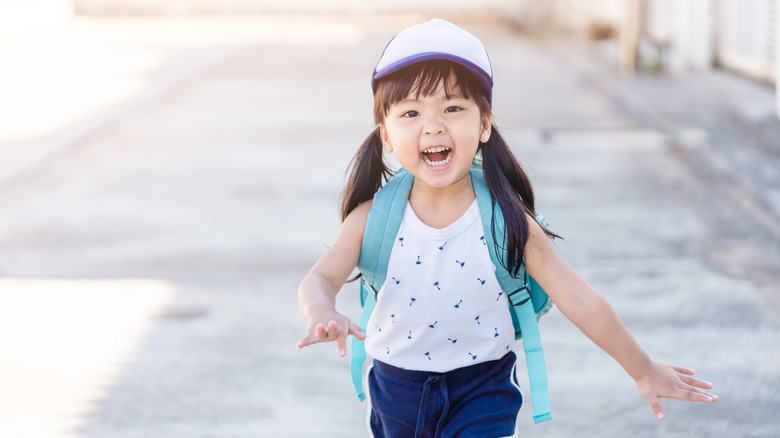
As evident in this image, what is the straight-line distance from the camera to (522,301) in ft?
7.75

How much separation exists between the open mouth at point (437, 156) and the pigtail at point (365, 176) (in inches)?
8.3

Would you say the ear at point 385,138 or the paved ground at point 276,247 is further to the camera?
the paved ground at point 276,247

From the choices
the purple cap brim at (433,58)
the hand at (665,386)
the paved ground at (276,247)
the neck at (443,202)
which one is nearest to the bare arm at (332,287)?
the neck at (443,202)

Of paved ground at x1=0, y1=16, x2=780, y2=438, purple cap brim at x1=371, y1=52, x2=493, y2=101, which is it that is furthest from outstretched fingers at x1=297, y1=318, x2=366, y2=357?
paved ground at x1=0, y1=16, x2=780, y2=438

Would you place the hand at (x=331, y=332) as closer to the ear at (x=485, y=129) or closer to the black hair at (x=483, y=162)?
the black hair at (x=483, y=162)

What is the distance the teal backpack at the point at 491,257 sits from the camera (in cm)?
232

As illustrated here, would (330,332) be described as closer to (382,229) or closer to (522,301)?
(382,229)

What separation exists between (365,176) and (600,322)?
2.14 ft

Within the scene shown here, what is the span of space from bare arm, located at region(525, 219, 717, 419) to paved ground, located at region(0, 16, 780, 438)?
1456mm

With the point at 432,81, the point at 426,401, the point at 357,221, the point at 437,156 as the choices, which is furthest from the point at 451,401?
the point at 432,81

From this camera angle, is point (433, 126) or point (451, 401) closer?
point (433, 126)

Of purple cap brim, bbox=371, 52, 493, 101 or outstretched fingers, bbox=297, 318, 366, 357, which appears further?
purple cap brim, bbox=371, 52, 493, 101

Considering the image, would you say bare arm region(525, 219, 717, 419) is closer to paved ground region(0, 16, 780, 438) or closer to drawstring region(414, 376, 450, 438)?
drawstring region(414, 376, 450, 438)

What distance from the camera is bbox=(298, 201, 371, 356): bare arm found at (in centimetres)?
200
